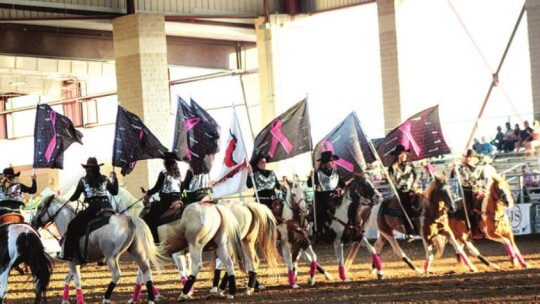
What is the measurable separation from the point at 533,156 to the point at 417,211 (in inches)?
452

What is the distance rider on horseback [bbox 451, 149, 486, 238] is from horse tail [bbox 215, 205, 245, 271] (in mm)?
5818

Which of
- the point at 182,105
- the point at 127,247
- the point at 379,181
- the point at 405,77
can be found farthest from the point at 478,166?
the point at 405,77

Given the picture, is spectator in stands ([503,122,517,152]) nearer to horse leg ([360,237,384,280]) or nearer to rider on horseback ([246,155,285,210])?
horse leg ([360,237,384,280])

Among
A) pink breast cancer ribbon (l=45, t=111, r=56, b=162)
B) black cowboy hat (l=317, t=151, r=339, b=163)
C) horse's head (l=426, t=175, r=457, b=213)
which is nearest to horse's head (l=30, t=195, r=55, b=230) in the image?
pink breast cancer ribbon (l=45, t=111, r=56, b=162)

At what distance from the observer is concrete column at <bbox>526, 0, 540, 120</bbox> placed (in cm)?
2862

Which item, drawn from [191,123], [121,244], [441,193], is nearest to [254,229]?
[191,123]

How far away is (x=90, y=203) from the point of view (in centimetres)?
1518

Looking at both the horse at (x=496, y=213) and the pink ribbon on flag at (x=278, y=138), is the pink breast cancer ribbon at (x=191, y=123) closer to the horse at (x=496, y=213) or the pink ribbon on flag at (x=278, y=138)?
the pink ribbon on flag at (x=278, y=138)

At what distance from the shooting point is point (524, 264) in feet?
60.0

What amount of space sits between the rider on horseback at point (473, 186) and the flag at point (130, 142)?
628 centimetres

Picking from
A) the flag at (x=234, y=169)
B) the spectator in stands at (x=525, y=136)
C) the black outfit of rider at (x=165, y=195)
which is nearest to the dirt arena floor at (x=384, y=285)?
the black outfit of rider at (x=165, y=195)

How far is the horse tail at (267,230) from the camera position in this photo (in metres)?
16.1

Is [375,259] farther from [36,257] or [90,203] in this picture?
[36,257]

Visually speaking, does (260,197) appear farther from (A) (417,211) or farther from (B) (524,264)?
(B) (524,264)
